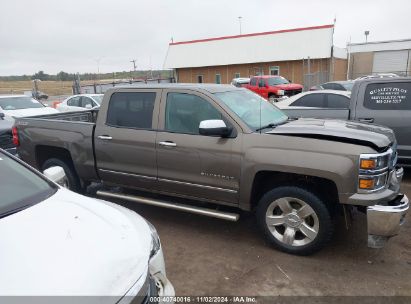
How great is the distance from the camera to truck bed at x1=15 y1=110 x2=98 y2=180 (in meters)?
5.17

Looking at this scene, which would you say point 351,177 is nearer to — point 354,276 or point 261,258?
point 354,276

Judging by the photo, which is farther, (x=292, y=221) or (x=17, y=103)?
(x=17, y=103)

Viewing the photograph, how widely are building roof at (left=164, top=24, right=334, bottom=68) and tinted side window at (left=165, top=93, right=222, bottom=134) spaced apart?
2719cm

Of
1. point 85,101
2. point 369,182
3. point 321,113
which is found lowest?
point 85,101

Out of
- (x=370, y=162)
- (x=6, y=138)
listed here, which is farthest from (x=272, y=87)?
(x=370, y=162)

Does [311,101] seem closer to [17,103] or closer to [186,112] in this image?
[186,112]

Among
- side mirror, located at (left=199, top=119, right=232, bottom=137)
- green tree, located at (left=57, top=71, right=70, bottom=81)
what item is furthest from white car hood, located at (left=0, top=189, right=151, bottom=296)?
green tree, located at (left=57, top=71, right=70, bottom=81)

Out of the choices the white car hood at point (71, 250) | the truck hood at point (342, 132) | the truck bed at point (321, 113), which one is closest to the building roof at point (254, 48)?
the truck bed at point (321, 113)

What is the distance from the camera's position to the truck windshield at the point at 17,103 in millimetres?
12408

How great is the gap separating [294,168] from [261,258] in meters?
1.04

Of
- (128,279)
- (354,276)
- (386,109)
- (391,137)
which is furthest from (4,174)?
(386,109)

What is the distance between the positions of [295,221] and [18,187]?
105 inches

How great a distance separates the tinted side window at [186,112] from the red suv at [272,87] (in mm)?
15930

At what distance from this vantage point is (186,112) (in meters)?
4.48
